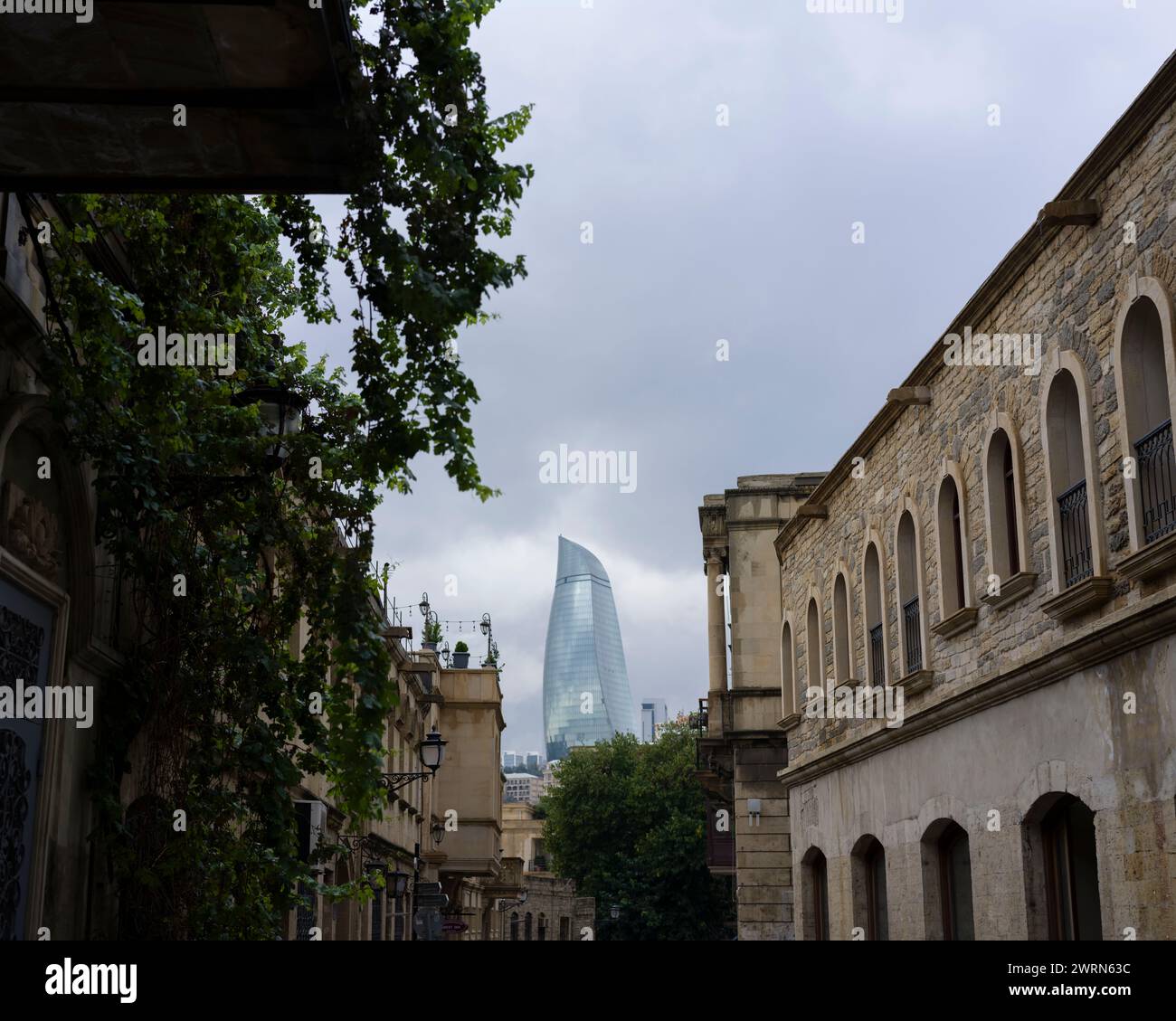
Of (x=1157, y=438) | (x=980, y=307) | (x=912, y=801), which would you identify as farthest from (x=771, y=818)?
(x=1157, y=438)

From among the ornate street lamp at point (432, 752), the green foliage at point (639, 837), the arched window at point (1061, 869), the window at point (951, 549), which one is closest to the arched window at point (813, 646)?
the ornate street lamp at point (432, 752)

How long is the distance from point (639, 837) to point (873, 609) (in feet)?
124

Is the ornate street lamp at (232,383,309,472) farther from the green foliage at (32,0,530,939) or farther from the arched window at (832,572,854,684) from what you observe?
the arched window at (832,572,854,684)

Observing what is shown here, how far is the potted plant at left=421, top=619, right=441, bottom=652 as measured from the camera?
1759 inches

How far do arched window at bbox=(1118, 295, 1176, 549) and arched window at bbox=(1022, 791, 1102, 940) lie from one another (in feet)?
10.3

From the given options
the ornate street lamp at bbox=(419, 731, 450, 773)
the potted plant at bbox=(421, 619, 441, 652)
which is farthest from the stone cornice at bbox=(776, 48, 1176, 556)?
the potted plant at bbox=(421, 619, 441, 652)

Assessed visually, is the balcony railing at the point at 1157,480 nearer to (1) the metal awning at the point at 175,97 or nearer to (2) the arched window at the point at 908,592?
(2) the arched window at the point at 908,592

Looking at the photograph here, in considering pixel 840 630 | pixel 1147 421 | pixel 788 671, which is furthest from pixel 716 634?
pixel 1147 421

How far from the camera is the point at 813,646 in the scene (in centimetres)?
2302

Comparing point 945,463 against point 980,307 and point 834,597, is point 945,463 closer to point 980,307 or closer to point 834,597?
point 980,307

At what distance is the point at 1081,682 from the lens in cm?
1184

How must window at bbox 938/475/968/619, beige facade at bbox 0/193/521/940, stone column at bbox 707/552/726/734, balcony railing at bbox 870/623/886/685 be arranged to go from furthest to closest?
stone column at bbox 707/552/726/734
balcony railing at bbox 870/623/886/685
window at bbox 938/475/968/619
beige facade at bbox 0/193/521/940

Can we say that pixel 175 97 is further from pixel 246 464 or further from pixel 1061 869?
pixel 1061 869

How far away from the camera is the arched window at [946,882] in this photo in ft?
50.6
